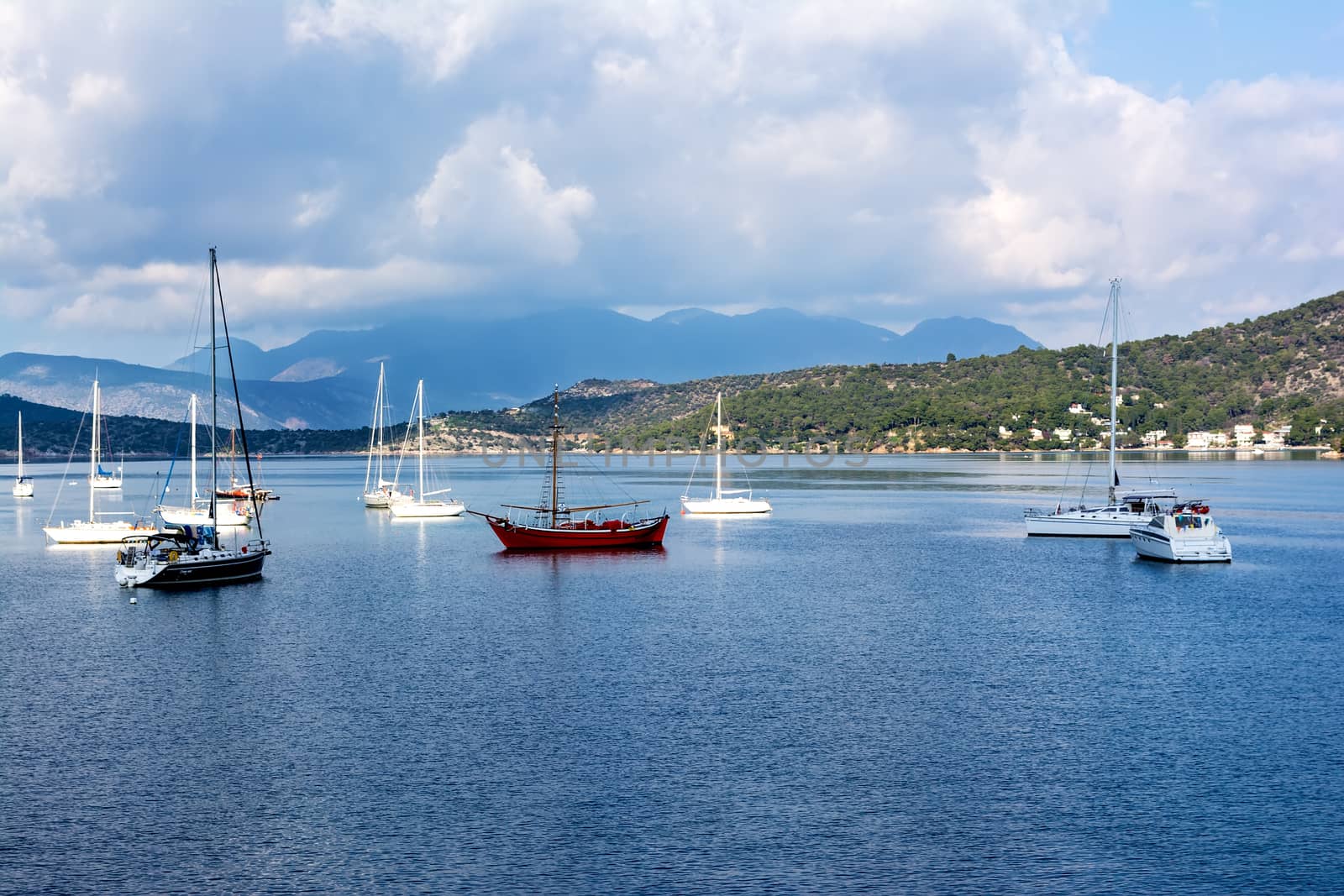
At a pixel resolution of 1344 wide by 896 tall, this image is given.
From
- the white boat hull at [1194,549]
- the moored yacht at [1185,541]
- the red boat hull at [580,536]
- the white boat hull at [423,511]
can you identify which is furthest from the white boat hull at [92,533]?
the white boat hull at [1194,549]

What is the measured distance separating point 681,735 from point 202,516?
67626mm

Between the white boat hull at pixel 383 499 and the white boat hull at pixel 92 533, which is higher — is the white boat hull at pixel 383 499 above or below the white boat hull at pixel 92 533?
above

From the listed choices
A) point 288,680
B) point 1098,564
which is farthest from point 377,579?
point 1098,564

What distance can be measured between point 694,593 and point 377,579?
58.1ft

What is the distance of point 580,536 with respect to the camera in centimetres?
7556

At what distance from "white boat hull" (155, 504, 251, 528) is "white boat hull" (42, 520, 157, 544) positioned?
4.22 m

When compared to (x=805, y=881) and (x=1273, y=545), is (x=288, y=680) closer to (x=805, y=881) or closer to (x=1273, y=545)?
(x=805, y=881)

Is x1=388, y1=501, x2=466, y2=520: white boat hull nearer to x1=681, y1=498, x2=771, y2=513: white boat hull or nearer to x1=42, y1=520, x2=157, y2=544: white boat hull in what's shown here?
x1=681, y1=498, x2=771, y2=513: white boat hull

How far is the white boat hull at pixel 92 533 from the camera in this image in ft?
250

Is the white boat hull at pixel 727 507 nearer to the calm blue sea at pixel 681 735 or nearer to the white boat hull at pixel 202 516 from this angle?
the white boat hull at pixel 202 516

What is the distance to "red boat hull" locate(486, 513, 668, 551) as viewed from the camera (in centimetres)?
7431

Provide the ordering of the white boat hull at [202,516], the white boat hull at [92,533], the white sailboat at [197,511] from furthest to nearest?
the white boat hull at [202,516], the white sailboat at [197,511], the white boat hull at [92,533]

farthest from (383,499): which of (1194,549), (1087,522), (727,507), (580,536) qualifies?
(1194,549)

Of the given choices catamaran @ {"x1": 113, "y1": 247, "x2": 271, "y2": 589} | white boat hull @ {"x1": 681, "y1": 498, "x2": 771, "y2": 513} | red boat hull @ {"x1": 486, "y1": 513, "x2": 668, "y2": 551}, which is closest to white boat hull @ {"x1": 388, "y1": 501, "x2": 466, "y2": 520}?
white boat hull @ {"x1": 681, "y1": 498, "x2": 771, "y2": 513}
